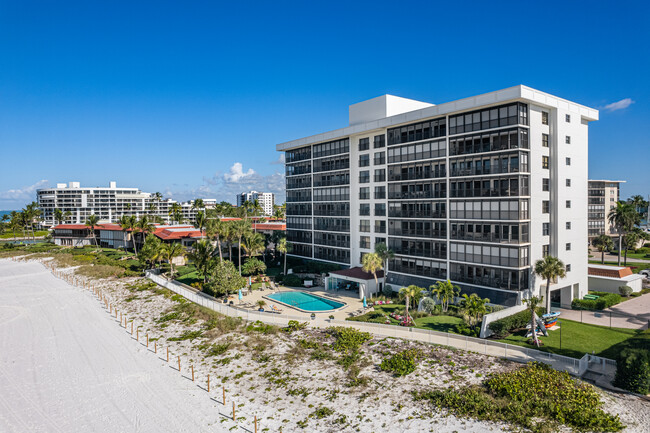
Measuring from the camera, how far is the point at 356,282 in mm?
57031

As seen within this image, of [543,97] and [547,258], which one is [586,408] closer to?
[547,258]

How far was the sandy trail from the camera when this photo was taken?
2491 cm

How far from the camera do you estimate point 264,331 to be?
3966 centimetres

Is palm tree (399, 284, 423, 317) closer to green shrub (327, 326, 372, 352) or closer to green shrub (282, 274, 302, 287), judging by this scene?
green shrub (327, 326, 372, 352)

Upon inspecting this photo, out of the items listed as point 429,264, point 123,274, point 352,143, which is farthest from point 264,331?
point 123,274

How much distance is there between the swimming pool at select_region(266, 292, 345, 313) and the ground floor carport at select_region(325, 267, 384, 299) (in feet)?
14.3

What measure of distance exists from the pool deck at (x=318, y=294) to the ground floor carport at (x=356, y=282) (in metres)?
1.26

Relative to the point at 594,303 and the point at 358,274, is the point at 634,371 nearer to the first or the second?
the point at 594,303

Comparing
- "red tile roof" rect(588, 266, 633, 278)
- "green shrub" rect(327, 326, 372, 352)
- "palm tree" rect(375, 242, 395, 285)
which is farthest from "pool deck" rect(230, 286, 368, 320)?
"red tile roof" rect(588, 266, 633, 278)

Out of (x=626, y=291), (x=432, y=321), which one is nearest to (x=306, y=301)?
(x=432, y=321)

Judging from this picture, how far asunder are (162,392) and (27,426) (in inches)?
308

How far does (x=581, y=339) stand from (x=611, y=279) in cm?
2573

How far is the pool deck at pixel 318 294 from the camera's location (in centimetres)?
4588

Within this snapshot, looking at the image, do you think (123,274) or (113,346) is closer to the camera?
(113,346)
